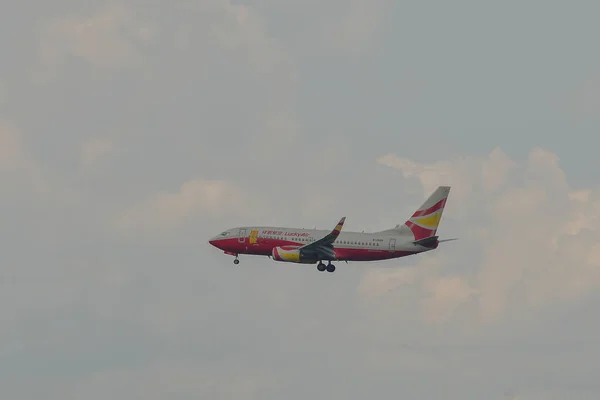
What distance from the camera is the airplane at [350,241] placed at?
13600 centimetres

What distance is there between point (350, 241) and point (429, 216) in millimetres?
10389

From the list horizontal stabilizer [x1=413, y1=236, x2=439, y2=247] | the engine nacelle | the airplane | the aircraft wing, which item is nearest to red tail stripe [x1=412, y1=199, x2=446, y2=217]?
the airplane

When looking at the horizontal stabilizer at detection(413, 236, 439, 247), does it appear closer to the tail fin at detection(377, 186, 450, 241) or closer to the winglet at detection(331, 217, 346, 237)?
the tail fin at detection(377, 186, 450, 241)

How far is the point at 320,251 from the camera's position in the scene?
453 feet

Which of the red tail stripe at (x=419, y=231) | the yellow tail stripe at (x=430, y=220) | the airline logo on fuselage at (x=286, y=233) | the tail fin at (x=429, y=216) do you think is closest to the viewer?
the red tail stripe at (x=419, y=231)

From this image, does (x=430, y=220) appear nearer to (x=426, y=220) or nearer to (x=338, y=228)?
(x=426, y=220)

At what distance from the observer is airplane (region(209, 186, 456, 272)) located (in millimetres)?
136000

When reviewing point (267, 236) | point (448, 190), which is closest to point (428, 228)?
point (448, 190)

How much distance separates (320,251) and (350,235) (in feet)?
13.7

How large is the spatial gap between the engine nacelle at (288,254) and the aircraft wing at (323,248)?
2.61ft

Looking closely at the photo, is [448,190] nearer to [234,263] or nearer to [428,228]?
[428,228]

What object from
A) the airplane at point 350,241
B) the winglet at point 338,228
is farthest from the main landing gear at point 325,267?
the winglet at point 338,228

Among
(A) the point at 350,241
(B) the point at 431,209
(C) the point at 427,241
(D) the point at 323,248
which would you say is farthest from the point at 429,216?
(D) the point at 323,248

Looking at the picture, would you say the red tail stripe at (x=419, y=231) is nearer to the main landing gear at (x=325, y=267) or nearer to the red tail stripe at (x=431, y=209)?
the red tail stripe at (x=431, y=209)
